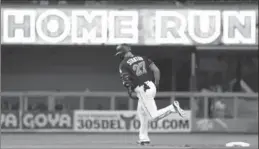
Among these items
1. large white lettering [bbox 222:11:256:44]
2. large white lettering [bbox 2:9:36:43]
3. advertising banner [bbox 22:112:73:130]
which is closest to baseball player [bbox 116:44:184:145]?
advertising banner [bbox 22:112:73:130]

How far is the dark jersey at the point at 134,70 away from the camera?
779 cm

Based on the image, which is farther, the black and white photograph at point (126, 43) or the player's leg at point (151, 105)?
the black and white photograph at point (126, 43)

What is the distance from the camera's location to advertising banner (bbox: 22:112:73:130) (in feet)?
44.4

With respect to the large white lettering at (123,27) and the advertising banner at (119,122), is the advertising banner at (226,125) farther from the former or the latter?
the large white lettering at (123,27)

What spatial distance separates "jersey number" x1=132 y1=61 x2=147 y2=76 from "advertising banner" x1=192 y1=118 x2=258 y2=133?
6061mm

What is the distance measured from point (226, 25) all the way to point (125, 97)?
3.36 metres

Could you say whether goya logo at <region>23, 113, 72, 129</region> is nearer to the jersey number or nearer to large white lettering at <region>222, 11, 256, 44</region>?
large white lettering at <region>222, 11, 256, 44</region>

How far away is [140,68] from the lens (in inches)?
310

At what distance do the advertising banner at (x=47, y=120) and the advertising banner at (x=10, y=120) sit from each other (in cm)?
18

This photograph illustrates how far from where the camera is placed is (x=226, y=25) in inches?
534

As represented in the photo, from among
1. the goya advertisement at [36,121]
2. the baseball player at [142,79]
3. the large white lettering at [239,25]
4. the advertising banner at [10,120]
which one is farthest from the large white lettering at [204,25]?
the baseball player at [142,79]

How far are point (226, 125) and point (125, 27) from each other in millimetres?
3810

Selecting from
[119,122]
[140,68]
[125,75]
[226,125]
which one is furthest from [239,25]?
[125,75]

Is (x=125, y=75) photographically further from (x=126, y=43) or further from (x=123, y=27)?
(x=123, y=27)
